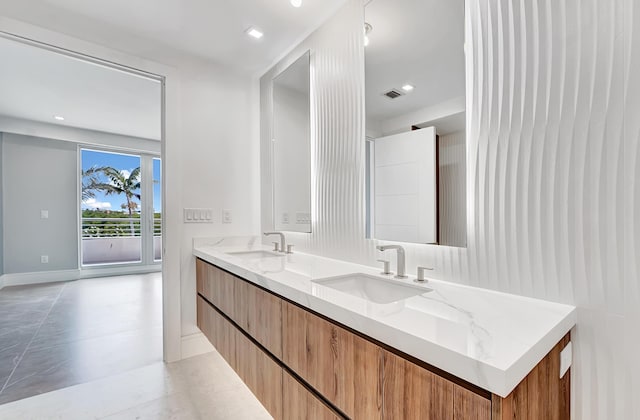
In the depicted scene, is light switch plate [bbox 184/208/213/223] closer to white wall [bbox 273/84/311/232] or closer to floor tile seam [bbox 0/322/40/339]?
white wall [bbox 273/84/311/232]

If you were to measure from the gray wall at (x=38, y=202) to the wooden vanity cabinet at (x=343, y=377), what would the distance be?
5.03 metres

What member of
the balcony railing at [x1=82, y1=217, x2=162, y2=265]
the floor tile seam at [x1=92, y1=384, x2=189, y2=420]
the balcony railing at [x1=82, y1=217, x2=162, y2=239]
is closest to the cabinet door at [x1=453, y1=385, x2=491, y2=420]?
the floor tile seam at [x1=92, y1=384, x2=189, y2=420]

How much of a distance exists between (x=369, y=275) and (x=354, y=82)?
108 centimetres

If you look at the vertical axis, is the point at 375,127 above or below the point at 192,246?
above

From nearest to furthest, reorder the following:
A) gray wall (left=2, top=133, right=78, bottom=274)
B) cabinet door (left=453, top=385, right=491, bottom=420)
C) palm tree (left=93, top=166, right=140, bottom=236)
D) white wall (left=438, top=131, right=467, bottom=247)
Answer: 1. cabinet door (left=453, top=385, right=491, bottom=420)
2. white wall (left=438, top=131, right=467, bottom=247)
3. gray wall (left=2, top=133, right=78, bottom=274)
4. palm tree (left=93, top=166, right=140, bottom=236)

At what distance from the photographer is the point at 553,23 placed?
2.94 ft

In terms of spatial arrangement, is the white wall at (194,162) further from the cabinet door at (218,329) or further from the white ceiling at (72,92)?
the white ceiling at (72,92)

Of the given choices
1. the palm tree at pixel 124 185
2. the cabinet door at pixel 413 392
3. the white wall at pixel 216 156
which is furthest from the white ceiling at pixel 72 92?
the cabinet door at pixel 413 392

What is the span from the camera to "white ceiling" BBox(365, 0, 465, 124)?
1180 millimetres

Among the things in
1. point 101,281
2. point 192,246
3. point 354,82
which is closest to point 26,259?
point 101,281

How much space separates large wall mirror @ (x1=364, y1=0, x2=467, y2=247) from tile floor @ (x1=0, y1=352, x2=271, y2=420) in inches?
53.0

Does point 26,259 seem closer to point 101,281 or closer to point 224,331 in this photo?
point 101,281

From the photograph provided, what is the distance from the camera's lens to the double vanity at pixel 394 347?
1.91 ft

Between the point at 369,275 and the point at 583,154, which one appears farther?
the point at 369,275
